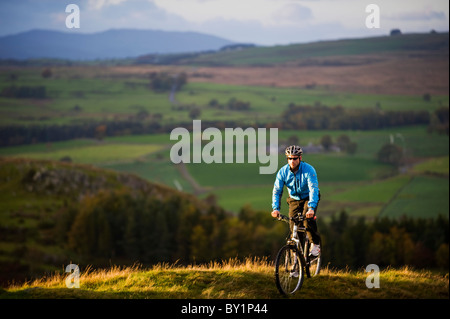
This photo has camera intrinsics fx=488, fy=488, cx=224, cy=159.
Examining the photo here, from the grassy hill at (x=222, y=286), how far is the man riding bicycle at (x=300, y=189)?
140 centimetres

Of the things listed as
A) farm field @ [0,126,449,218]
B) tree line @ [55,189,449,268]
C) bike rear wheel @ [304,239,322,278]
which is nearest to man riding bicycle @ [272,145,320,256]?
bike rear wheel @ [304,239,322,278]

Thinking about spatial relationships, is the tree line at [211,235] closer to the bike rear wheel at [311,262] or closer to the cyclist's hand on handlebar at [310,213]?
the bike rear wheel at [311,262]

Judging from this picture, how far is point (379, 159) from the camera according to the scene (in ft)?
589

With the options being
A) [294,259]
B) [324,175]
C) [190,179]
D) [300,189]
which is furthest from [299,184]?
[324,175]

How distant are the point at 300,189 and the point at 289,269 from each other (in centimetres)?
219

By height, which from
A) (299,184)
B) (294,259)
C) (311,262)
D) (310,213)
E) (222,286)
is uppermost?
(299,184)

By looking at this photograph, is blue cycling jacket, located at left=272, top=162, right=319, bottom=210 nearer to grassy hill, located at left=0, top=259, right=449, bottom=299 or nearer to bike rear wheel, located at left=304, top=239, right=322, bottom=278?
bike rear wheel, located at left=304, top=239, right=322, bottom=278

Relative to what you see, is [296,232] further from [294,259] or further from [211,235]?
[211,235]

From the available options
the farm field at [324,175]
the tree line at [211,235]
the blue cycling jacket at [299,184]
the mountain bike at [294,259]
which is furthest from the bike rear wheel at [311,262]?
the farm field at [324,175]

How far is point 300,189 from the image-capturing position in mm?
13445

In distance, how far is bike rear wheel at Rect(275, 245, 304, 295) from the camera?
508 inches

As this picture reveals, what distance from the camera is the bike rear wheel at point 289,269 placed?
12.9 m
